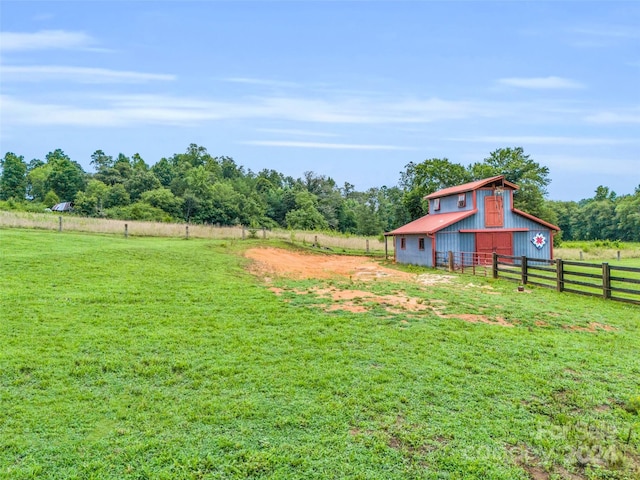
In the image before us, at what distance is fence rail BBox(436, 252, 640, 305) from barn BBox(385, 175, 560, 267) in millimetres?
667

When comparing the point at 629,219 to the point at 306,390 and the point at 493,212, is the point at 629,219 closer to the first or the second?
the point at 493,212

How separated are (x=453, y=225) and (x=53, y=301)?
17926 mm

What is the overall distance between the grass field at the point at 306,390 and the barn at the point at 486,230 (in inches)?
457

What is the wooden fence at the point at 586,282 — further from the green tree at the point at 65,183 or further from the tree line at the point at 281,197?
the green tree at the point at 65,183

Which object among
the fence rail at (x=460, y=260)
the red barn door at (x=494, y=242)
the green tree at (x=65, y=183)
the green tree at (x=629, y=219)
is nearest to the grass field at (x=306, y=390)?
the fence rail at (x=460, y=260)

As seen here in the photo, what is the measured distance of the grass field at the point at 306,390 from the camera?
122 inches

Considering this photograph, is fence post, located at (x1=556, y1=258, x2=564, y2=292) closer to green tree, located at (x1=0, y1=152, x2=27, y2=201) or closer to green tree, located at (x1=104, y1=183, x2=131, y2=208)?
green tree, located at (x1=104, y1=183, x2=131, y2=208)

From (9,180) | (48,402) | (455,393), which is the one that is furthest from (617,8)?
(9,180)

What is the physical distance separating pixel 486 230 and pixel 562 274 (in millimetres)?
9132

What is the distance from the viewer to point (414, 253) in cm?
2253

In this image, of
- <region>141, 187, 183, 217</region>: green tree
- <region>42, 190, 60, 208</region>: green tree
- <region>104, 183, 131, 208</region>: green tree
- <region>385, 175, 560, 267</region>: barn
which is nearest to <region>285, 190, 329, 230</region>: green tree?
<region>141, 187, 183, 217</region>: green tree

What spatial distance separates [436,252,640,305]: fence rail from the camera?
977 cm

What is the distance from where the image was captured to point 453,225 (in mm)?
20062

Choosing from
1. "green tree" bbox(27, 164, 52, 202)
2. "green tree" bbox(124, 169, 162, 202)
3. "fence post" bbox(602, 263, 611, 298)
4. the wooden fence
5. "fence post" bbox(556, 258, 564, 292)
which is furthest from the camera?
"green tree" bbox(27, 164, 52, 202)
